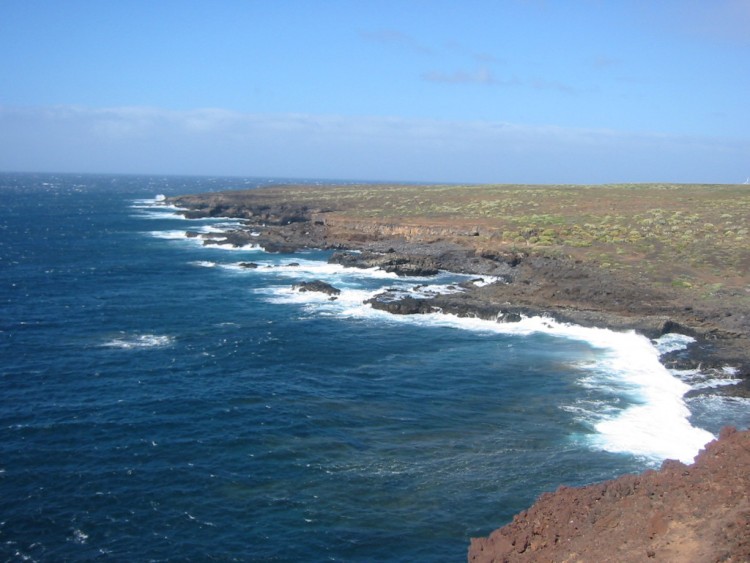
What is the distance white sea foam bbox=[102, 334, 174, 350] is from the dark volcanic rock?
16687 mm

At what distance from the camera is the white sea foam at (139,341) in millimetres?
39594

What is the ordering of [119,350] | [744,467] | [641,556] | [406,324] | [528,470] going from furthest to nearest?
[406,324]
[119,350]
[528,470]
[744,467]
[641,556]

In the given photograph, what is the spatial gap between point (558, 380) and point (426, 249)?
3979cm

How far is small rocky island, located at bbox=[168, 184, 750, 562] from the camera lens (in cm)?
1425

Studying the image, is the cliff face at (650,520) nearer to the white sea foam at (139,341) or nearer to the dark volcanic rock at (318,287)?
the white sea foam at (139,341)

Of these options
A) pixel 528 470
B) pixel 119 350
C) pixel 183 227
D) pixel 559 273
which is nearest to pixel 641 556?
pixel 528 470

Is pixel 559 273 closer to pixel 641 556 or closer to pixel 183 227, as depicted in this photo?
pixel 641 556

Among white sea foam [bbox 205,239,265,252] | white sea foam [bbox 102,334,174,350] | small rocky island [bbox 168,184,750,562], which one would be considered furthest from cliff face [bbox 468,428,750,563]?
white sea foam [bbox 205,239,265,252]

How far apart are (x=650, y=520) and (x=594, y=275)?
41.6 m

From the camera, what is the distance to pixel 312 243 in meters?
84.0

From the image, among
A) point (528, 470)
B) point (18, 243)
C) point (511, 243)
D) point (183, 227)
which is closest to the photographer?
point (528, 470)

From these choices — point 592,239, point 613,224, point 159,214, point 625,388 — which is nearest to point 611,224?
point 613,224

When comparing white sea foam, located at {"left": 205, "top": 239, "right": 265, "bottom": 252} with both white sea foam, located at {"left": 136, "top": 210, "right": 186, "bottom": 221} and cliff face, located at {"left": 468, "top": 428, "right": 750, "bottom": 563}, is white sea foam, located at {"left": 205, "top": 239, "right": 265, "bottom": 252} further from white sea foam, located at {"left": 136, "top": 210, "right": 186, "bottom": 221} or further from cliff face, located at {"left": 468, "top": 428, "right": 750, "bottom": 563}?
cliff face, located at {"left": 468, "top": 428, "right": 750, "bottom": 563}

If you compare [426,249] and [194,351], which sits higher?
[426,249]
